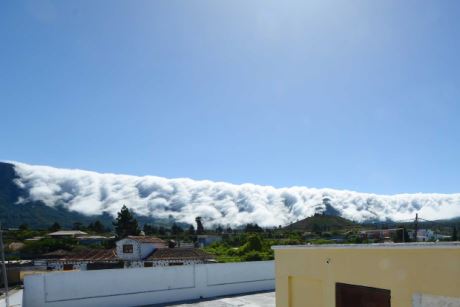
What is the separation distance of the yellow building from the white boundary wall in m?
9.33

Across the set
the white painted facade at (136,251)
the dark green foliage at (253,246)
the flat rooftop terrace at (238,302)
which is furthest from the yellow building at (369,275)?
the white painted facade at (136,251)

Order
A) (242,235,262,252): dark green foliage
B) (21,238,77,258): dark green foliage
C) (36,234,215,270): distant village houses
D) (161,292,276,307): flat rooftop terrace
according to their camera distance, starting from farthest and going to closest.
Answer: (21,238,77,258): dark green foliage
(242,235,262,252): dark green foliage
(36,234,215,270): distant village houses
(161,292,276,307): flat rooftop terrace

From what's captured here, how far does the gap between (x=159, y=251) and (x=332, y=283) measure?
34630 mm

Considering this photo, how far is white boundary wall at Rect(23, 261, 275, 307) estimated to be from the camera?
15.9m

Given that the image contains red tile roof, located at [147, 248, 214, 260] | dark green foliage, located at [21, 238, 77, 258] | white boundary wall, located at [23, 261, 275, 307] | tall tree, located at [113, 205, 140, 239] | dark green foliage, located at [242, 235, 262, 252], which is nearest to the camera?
white boundary wall, located at [23, 261, 275, 307]

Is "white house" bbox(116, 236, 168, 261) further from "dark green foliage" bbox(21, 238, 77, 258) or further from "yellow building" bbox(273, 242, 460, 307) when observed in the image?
"yellow building" bbox(273, 242, 460, 307)

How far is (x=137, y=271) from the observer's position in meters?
18.4

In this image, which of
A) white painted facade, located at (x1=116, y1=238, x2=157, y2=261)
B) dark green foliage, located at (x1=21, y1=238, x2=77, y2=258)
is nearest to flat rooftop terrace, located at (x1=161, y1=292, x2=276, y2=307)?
white painted facade, located at (x1=116, y1=238, x2=157, y2=261)

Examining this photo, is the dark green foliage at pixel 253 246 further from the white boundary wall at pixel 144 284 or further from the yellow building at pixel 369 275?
the yellow building at pixel 369 275

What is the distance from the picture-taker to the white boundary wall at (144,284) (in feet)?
52.3

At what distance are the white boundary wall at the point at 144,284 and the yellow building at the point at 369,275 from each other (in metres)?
9.33

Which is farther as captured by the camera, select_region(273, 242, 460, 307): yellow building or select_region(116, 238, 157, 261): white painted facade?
select_region(116, 238, 157, 261): white painted facade

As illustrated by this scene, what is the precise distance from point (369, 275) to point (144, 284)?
12.9 m

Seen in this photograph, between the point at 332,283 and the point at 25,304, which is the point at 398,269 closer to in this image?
the point at 332,283
